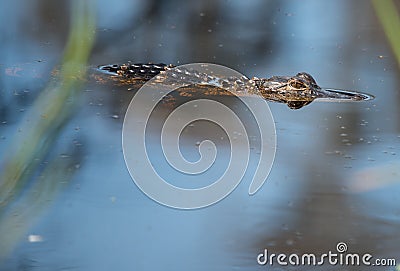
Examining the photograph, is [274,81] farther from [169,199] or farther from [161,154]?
[169,199]

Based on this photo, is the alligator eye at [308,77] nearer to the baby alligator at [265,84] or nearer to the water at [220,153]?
the baby alligator at [265,84]

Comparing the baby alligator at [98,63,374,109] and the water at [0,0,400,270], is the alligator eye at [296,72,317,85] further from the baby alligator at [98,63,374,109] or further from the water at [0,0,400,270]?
the water at [0,0,400,270]

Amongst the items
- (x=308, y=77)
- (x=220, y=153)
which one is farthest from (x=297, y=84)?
(x=220, y=153)

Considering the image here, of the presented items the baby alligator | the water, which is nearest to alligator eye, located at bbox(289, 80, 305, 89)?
the baby alligator

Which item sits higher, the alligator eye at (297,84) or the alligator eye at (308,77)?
the alligator eye at (308,77)

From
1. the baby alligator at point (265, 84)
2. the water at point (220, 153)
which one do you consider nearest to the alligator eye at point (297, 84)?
the baby alligator at point (265, 84)
